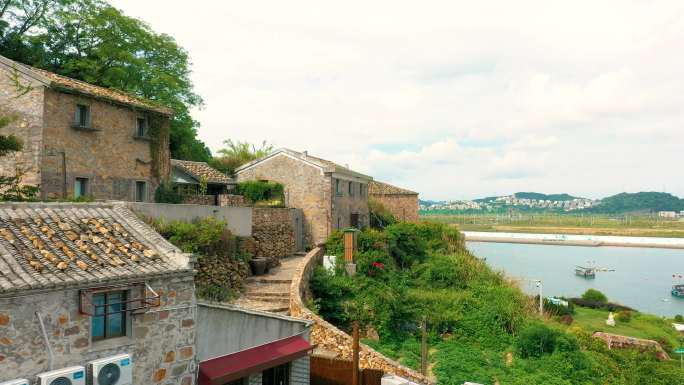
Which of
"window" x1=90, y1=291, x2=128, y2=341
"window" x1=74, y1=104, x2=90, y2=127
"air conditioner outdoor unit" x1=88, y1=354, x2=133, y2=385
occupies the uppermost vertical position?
"window" x1=74, y1=104, x2=90, y2=127

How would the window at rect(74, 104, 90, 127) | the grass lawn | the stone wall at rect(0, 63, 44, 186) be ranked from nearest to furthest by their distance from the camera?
the stone wall at rect(0, 63, 44, 186) → the window at rect(74, 104, 90, 127) → the grass lawn

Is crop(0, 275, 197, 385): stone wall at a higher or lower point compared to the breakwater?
higher

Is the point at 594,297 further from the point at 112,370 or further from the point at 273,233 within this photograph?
the point at 112,370

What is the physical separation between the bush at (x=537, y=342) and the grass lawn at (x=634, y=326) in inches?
642

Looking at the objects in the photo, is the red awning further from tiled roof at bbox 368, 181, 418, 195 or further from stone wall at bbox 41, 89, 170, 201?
tiled roof at bbox 368, 181, 418, 195

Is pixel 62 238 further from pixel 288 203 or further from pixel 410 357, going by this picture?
pixel 288 203

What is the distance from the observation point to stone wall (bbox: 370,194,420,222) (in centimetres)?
4072

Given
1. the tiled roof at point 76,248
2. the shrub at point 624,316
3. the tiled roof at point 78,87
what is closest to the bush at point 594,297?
the shrub at point 624,316

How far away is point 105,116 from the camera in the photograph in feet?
59.1

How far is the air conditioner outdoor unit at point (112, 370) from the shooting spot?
7.03 meters

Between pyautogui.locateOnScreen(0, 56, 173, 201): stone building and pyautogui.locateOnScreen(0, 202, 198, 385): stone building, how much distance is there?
8161 mm

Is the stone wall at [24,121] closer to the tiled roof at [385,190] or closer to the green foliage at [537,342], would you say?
the green foliage at [537,342]

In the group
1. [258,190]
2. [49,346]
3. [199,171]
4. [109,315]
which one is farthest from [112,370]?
[199,171]

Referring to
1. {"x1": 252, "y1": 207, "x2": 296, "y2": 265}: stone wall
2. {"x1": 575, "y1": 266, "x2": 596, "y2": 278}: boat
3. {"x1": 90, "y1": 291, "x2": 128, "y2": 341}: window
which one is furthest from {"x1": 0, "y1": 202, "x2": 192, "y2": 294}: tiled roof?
{"x1": 575, "y1": 266, "x2": 596, "y2": 278}: boat
